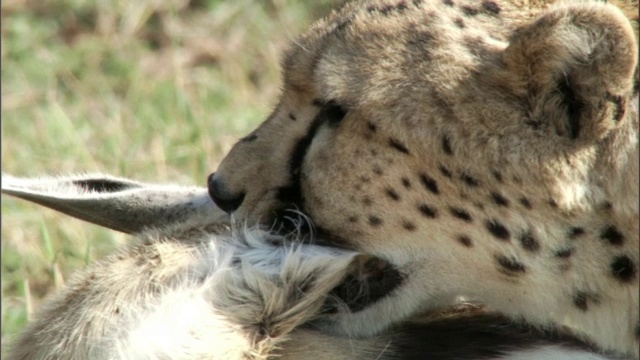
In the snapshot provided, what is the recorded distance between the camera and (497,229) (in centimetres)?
261

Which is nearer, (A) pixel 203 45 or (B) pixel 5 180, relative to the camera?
(B) pixel 5 180

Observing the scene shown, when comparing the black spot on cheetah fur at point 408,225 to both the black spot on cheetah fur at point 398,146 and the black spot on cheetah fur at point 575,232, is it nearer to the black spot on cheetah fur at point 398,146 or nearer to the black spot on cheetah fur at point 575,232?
the black spot on cheetah fur at point 398,146

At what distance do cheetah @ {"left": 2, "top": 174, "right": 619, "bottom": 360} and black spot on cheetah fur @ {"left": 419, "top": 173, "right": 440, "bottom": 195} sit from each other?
21 centimetres

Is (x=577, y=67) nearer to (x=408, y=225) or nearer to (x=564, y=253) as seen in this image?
(x=564, y=253)

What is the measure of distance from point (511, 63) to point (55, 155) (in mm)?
2541

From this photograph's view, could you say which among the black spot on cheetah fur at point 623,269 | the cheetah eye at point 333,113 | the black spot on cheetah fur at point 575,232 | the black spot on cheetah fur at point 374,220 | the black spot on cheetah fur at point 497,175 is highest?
the cheetah eye at point 333,113

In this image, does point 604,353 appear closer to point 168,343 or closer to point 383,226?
point 383,226

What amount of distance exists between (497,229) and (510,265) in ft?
0.26

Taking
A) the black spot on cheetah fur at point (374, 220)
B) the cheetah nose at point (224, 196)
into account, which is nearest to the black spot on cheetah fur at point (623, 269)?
the black spot on cheetah fur at point (374, 220)

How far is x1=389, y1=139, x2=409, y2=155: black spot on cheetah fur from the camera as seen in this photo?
2.69 m

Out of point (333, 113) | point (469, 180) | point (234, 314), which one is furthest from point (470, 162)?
point (234, 314)

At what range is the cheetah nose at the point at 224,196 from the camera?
2.84 metres

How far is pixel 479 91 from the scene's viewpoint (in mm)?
2656

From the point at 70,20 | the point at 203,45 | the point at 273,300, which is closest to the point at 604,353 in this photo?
the point at 273,300
